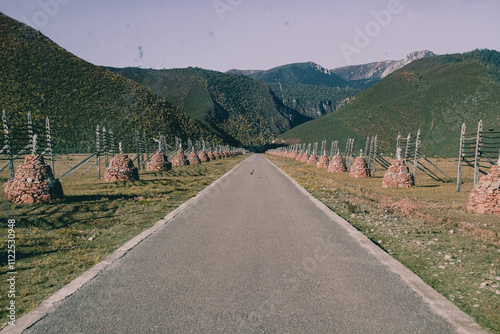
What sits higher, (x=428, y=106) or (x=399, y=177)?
(x=428, y=106)

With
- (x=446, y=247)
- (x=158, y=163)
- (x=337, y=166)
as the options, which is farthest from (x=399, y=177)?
(x=158, y=163)

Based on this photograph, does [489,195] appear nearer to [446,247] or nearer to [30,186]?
[446,247]

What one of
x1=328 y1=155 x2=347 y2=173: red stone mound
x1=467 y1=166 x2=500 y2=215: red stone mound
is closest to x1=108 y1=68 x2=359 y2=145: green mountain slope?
x1=328 y1=155 x2=347 y2=173: red stone mound

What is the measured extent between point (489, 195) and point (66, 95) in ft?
278

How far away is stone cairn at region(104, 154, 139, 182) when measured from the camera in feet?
61.3

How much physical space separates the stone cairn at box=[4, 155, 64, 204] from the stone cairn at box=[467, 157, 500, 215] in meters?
14.7

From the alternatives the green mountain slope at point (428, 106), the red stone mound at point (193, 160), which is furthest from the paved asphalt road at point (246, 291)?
the green mountain slope at point (428, 106)

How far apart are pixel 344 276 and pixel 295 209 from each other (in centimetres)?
552

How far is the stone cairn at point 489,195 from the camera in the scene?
10.3 metres

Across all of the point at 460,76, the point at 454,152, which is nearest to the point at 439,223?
the point at 454,152

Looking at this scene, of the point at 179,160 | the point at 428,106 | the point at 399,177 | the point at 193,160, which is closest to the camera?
the point at 399,177

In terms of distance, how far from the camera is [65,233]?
7211mm

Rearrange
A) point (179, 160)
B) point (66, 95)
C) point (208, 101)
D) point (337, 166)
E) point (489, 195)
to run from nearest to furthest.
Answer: point (489, 195) → point (337, 166) → point (179, 160) → point (66, 95) → point (208, 101)

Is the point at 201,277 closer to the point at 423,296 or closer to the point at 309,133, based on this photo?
the point at 423,296
